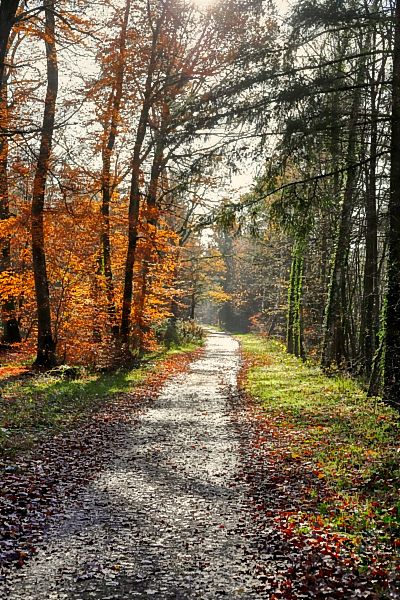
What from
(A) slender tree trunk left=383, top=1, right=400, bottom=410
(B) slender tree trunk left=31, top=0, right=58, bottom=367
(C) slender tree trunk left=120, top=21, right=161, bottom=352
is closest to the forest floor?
(A) slender tree trunk left=383, top=1, right=400, bottom=410

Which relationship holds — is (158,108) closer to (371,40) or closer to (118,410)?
(371,40)

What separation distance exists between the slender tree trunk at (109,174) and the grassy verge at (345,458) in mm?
6813

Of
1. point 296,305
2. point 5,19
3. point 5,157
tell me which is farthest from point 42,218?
point 296,305

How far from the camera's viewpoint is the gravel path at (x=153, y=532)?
4.89 m

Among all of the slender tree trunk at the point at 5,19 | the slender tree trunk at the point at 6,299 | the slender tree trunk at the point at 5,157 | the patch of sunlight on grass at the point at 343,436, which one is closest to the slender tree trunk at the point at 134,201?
the slender tree trunk at the point at 5,157

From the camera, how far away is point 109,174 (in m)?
19.5

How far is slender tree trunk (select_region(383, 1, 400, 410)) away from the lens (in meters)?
10.7

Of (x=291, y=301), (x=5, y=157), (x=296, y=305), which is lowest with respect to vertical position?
(x=296, y=305)

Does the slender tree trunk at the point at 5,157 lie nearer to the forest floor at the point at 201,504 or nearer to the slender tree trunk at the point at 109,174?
the slender tree trunk at the point at 109,174

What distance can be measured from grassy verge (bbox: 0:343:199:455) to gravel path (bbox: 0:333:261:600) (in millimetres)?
1578

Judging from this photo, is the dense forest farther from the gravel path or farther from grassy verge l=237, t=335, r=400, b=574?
the gravel path

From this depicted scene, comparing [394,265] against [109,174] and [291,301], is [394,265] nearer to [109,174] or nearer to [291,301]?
[109,174]

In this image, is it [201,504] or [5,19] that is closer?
[201,504]

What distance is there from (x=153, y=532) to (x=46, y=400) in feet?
23.9
